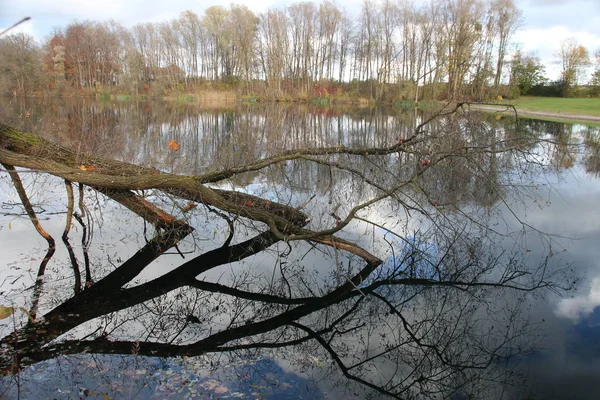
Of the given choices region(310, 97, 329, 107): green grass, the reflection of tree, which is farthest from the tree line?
the reflection of tree

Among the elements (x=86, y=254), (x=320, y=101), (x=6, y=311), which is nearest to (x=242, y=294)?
(x=6, y=311)

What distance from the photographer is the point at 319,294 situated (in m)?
5.01

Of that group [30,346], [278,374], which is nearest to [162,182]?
[30,346]

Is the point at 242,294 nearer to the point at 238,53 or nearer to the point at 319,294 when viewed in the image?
the point at 319,294

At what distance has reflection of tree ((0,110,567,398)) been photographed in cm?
378

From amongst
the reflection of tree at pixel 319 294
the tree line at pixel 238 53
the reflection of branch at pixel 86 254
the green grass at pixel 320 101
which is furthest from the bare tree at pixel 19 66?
the reflection of tree at pixel 319 294

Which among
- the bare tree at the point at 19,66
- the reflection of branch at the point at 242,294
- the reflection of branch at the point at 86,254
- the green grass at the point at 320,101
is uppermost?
the bare tree at the point at 19,66

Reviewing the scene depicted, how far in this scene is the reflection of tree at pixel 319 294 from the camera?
12.4 feet

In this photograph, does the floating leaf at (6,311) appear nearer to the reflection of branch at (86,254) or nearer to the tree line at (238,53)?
the reflection of branch at (86,254)

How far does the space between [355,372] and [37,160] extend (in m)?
4.63

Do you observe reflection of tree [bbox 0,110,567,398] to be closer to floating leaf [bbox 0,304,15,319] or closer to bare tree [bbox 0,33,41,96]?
floating leaf [bbox 0,304,15,319]

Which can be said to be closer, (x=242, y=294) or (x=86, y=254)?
(x=242, y=294)

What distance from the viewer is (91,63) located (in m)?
50.1

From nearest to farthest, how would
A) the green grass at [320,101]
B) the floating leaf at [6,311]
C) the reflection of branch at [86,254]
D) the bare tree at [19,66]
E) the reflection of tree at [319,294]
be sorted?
the reflection of tree at [319,294] < the floating leaf at [6,311] < the reflection of branch at [86,254] < the bare tree at [19,66] < the green grass at [320,101]
